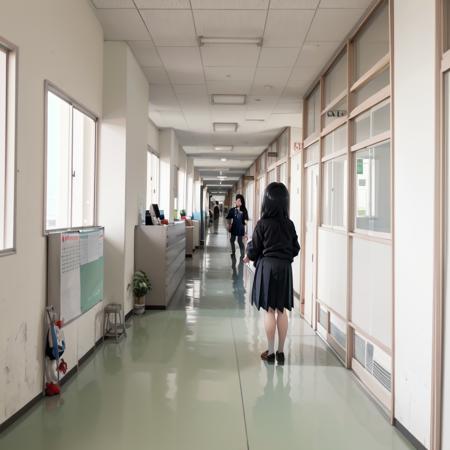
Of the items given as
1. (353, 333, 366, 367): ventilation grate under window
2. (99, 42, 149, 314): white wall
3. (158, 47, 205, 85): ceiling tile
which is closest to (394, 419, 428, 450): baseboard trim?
(353, 333, 366, 367): ventilation grate under window

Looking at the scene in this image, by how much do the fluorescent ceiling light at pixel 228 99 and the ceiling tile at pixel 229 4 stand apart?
3.07 metres

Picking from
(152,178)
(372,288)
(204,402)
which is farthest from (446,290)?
(152,178)

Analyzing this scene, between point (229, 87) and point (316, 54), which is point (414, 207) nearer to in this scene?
point (316, 54)

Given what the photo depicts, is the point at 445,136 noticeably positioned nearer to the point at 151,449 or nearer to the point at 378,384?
the point at 378,384

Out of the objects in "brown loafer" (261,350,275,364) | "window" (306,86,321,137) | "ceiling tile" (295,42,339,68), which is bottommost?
"brown loafer" (261,350,275,364)

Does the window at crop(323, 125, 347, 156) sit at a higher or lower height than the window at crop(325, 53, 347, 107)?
lower

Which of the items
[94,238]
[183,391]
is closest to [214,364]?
[183,391]

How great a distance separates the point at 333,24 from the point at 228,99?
3.16 metres

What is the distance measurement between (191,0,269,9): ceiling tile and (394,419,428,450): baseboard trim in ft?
11.7

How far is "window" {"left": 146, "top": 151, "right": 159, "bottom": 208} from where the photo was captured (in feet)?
31.2

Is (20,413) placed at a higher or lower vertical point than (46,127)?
lower

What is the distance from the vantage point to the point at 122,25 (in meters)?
4.56

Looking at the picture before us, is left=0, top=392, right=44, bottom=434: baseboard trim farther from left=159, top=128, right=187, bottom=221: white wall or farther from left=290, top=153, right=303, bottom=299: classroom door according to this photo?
left=159, top=128, right=187, bottom=221: white wall

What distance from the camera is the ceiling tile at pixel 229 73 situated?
5871mm
